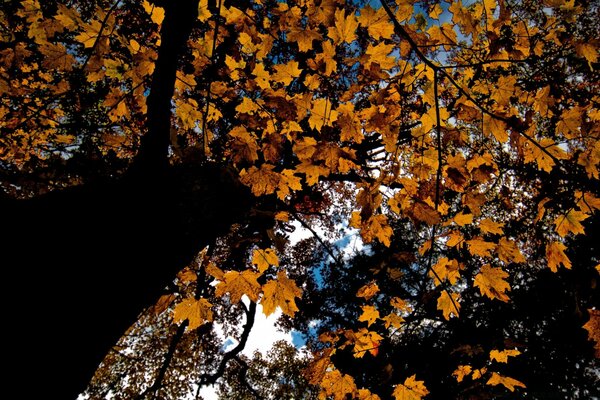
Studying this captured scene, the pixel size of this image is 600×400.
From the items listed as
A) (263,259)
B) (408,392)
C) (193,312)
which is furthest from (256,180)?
(408,392)

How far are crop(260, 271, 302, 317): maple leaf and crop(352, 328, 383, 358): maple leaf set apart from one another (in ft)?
2.98

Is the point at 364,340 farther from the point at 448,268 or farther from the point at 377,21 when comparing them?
the point at 377,21

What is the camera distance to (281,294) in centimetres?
221

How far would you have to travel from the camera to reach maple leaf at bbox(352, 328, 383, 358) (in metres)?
2.74

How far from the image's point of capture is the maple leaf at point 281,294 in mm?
2191

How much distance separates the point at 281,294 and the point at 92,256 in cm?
130

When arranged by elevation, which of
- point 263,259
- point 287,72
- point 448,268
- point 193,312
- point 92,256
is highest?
point 287,72

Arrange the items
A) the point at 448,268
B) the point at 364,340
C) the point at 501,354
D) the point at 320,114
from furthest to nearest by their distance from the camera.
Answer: the point at 501,354, the point at 364,340, the point at 448,268, the point at 320,114

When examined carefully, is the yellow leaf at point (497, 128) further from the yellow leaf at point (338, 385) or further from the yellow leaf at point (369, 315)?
the yellow leaf at point (338, 385)

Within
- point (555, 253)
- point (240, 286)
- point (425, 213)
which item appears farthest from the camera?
point (555, 253)

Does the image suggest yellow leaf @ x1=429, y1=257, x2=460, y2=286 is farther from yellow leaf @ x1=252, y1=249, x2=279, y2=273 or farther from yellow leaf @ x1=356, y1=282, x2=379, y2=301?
yellow leaf @ x1=252, y1=249, x2=279, y2=273

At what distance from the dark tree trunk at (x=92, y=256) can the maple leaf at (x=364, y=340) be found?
1.79 m

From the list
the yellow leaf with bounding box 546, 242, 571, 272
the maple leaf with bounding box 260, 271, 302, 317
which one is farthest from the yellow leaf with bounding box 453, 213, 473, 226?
the maple leaf with bounding box 260, 271, 302, 317

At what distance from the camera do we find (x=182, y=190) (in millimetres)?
1842
